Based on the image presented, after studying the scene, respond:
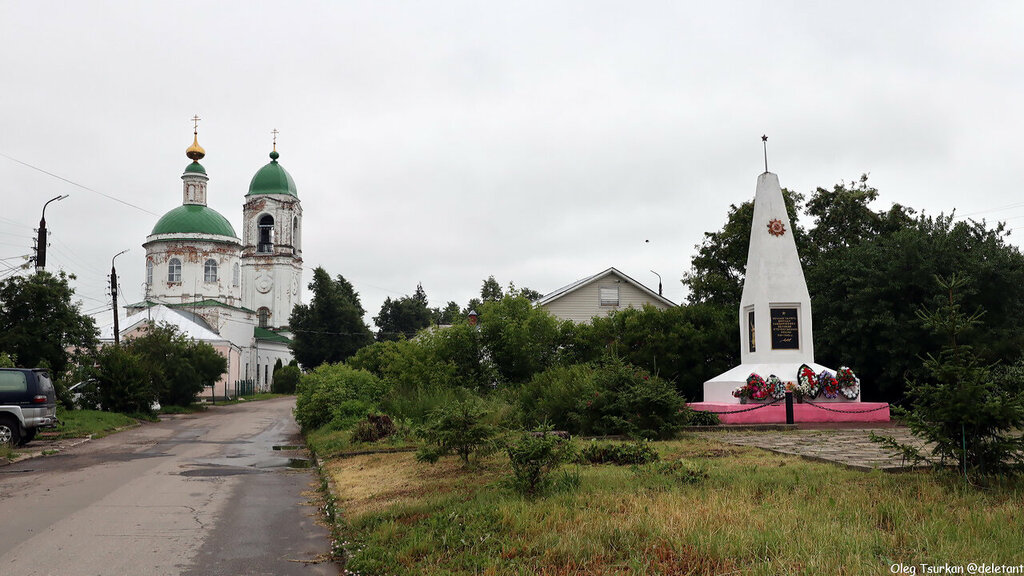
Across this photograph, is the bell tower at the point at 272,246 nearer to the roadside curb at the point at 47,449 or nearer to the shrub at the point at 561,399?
the roadside curb at the point at 47,449

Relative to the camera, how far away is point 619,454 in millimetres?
11312

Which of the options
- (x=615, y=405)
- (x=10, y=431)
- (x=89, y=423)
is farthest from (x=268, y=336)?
(x=615, y=405)

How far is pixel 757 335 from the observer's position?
879 inches

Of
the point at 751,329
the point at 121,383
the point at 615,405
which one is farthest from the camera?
the point at 121,383

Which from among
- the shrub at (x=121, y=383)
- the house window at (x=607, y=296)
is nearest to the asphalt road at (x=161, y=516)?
the shrub at (x=121, y=383)

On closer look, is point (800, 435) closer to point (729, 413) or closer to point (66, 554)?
point (729, 413)

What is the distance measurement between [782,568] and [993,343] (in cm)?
2341

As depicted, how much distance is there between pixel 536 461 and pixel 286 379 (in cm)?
7024

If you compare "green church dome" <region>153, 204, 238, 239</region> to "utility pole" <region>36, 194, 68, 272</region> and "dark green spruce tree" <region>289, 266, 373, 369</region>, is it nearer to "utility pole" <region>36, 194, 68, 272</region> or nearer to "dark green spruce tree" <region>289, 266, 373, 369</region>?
"dark green spruce tree" <region>289, 266, 373, 369</region>

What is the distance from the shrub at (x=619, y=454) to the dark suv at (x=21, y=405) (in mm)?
14062

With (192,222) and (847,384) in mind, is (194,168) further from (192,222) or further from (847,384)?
(847,384)

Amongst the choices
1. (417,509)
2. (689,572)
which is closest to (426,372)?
(417,509)

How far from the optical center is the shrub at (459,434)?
37.2 feet

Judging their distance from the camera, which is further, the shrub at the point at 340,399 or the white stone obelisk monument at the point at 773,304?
the shrub at the point at 340,399
